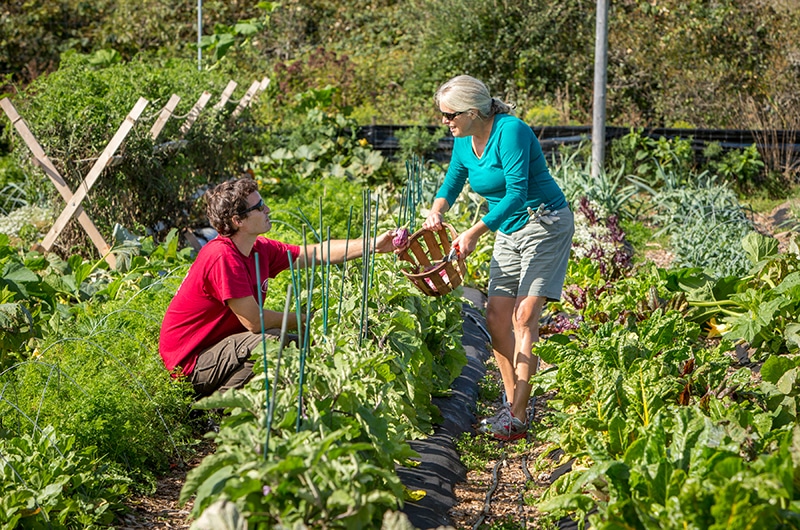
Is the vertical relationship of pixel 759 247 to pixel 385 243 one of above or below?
below

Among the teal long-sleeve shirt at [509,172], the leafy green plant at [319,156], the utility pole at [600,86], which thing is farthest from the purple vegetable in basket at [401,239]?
the leafy green plant at [319,156]

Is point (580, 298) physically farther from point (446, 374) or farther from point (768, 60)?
point (768, 60)

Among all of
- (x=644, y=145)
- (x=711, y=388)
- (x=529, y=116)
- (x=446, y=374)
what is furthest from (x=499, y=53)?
(x=711, y=388)

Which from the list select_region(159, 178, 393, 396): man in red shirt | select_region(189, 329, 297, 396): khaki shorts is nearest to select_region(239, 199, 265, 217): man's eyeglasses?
select_region(159, 178, 393, 396): man in red shirt

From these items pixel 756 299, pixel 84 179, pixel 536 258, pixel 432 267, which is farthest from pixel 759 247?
pixel 84 179

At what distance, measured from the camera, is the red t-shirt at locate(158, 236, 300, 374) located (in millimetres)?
3561

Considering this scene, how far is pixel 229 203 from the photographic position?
357 cm

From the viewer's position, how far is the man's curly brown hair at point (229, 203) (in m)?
3.57

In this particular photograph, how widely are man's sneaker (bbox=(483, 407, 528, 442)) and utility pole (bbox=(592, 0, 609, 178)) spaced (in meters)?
4.55

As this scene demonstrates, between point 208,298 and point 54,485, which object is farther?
point 208,298

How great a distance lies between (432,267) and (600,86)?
4919 mm

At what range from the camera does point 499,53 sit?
12484 millimetres

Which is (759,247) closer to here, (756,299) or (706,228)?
(756,299)

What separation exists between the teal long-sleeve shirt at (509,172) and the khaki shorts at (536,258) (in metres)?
0.06
